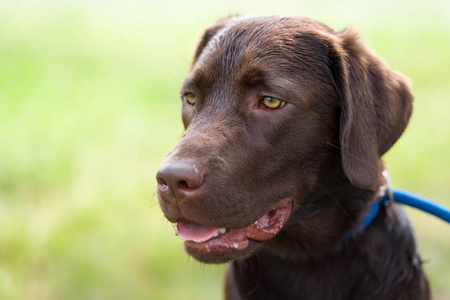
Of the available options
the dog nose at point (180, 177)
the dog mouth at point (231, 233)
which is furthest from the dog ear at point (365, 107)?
the dog nose at point (180, 177)

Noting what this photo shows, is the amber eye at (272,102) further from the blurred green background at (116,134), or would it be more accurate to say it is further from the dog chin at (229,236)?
the blurred green background at (116,134)

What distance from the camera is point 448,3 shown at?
1400 centimetres

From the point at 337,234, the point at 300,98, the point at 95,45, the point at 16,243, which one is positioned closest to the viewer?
the point at 300,98

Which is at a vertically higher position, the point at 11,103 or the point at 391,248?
the point at 391,248

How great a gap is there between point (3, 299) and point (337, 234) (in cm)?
254

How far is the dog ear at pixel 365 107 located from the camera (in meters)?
→ 3.03

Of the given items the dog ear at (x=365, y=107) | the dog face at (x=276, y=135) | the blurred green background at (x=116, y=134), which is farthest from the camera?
the blurred green background at (x=116, y=134)

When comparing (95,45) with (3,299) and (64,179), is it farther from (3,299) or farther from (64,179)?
(3,299)

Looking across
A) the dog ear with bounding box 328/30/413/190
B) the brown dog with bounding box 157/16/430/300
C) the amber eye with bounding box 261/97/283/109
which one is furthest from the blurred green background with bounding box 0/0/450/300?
the amber eye with bounding box 261/97/283/109

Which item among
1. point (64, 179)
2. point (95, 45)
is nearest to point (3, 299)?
point (64, 179)

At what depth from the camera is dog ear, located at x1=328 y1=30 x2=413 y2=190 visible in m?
3.03

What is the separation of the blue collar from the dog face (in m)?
0.10

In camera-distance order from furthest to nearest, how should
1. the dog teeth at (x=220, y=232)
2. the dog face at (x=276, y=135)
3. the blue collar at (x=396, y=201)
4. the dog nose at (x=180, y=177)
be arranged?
the blue collar at (x=396, y=201) → the dog teeth at (x=220, y=232) → the dog face at (x=276, y=135) → the dog nose at (x=180, y=177)

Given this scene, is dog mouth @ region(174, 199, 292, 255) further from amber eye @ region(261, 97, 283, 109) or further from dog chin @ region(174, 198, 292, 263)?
amber eye @ region(261, 97, 283, 109)
